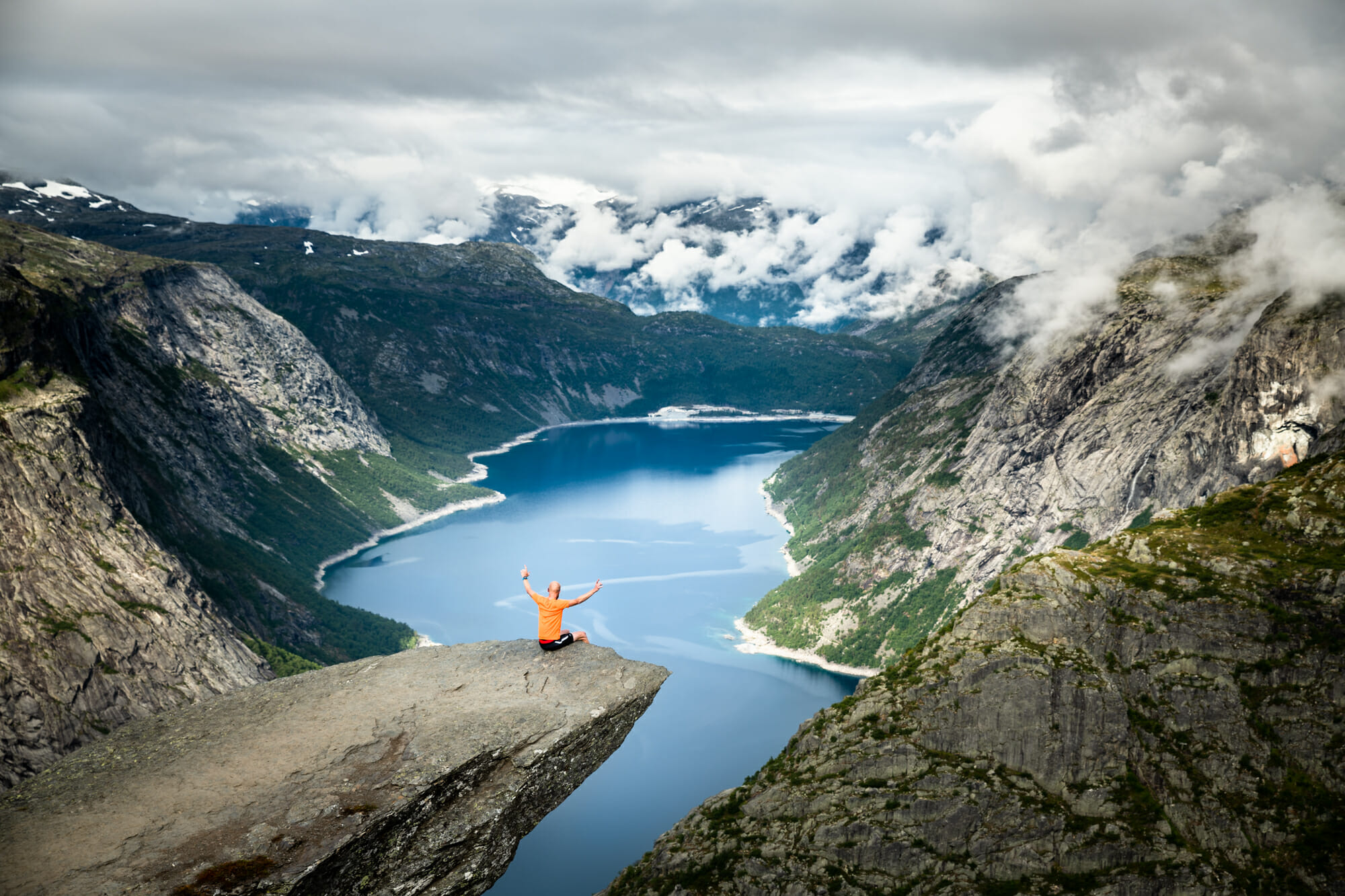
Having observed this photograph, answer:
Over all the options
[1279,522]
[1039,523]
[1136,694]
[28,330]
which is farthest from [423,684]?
[1039,523]

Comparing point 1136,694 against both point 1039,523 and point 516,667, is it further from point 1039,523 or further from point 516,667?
point 1039,523

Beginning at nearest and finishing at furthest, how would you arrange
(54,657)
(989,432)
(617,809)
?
(54,657)
(617,809)
(989,432)

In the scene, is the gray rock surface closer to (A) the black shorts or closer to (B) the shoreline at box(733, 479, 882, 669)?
(A) the black shorts

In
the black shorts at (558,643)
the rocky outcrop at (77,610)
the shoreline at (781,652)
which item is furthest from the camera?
the shoreline at (781,652)

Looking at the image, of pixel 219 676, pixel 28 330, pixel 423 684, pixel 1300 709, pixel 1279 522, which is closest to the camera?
pixel 423 684

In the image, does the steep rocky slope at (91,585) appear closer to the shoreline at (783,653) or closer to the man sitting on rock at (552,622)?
the man sitting on rock at (552,622)

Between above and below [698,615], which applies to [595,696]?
above

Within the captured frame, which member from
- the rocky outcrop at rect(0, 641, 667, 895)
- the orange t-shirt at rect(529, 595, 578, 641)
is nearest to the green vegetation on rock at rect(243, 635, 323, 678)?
the orange t-shirt at rect(529, 595, 578, 641)

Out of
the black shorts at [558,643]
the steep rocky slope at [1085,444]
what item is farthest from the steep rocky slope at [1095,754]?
the steep rocky slope at [1085,444]
